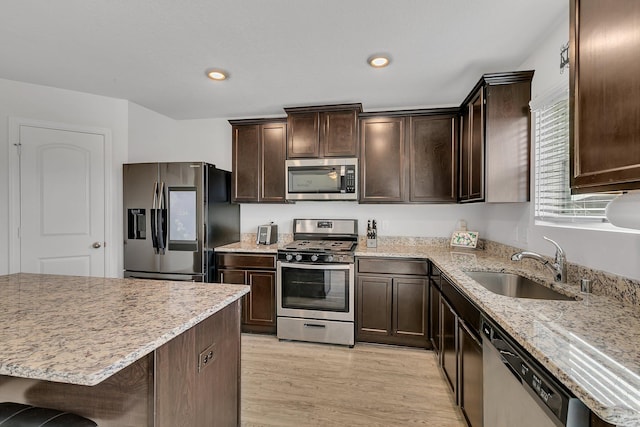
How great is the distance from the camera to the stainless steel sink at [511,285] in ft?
A: 5.76

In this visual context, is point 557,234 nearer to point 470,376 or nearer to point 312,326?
point 470,376

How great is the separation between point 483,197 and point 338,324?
5.68 feet

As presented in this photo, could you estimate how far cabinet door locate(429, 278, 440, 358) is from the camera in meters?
2.43

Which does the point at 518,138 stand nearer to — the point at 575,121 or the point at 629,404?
the point at 575,121

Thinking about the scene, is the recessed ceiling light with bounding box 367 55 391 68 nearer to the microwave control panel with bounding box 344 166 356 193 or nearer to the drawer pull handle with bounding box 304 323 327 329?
the microwave control panel with bounding box 344 166 356 193

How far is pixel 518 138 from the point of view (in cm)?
213

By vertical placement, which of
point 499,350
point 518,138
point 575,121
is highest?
point 518,138

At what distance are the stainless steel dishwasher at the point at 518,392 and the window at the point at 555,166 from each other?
96 cm

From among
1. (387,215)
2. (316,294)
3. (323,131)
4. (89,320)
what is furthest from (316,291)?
(89,320)

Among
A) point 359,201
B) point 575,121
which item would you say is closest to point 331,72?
point 359,201

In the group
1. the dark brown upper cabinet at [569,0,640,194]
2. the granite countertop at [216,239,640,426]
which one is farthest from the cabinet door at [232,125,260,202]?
the dark brown upper cabinet at [569,0,640,194]

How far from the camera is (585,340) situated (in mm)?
965

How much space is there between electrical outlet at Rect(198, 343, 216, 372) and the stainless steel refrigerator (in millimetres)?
1778

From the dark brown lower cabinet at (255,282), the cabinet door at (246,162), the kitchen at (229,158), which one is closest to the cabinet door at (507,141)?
the kitchen at (229,158)
